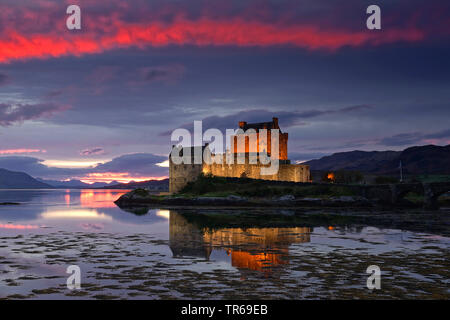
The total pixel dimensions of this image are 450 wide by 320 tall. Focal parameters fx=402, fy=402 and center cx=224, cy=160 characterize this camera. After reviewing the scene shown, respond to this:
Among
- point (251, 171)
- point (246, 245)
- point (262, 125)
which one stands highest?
point (262, 125)

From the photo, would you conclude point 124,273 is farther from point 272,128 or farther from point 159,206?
point 272,128

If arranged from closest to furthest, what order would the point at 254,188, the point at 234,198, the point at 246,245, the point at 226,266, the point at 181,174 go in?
the point at 226,266
the point at 246,245
the point at 234,198
the point at 254,188
the point at 181,174

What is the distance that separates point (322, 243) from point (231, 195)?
42.0m

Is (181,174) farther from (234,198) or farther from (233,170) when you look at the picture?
(234,198)

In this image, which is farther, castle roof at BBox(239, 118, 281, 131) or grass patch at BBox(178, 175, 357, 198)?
castle roof at BBox(239, 118, 281, 131)

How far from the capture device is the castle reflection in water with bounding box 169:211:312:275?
16.2 meters

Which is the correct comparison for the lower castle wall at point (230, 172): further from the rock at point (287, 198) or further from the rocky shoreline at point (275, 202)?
the rock at point (287, 198)

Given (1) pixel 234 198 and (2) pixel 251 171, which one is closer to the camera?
(1) pixel 234 198

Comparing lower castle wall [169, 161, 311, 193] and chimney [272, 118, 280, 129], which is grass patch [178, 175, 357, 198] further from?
chimney [272, 118, 280, 129]

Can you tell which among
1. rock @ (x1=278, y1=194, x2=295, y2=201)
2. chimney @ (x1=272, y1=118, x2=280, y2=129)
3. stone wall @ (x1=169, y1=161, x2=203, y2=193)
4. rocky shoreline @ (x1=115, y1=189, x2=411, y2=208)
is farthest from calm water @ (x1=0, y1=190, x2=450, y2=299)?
chimney @ (x1=272, y1=118, x2=280, y2=129)

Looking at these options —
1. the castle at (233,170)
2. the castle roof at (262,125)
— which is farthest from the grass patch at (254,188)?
the castle roof at (262,125)

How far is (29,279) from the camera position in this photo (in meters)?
13.0

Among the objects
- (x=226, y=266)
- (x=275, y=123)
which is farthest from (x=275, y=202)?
(x=226, y=266)

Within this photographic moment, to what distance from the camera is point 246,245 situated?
21062 millimetres
